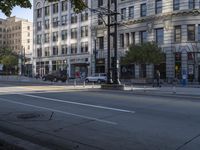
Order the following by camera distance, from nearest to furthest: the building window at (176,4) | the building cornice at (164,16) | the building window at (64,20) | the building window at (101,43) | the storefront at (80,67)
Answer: the building cornice at (164,16)
the building window at (176,4)
the building window at (101,43)
the storefront at (80,67)
the building window at (64,20)

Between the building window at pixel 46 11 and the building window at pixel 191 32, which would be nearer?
the building window at pixel 191 32

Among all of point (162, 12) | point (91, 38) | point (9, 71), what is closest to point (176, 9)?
point (162, 12)

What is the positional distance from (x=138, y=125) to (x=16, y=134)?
369cm

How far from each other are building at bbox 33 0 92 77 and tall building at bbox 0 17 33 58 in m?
59.2

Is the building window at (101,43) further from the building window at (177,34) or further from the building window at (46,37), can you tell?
the building window at (46,37)

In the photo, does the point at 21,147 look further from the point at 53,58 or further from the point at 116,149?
the point at 53,58

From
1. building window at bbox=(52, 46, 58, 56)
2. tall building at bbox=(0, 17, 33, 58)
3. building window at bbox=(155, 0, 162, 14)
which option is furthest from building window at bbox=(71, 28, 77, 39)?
tall building at bbox=(0, 17, 33, 58)

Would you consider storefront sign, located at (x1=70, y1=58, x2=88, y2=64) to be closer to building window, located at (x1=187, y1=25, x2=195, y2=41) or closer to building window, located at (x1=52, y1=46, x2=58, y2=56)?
building window, located at (x1=52, y1=46, x2=58, y2=56)

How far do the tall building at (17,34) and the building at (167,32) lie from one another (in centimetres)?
9080

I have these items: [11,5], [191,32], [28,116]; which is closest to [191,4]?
[191,32]

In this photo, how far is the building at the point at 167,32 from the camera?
157 feet

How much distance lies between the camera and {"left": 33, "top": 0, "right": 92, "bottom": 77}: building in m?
68.2

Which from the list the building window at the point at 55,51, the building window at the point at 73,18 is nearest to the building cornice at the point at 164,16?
the building window at the point at 73,18

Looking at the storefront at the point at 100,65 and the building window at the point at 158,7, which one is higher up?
the building window at the point at 158,7
